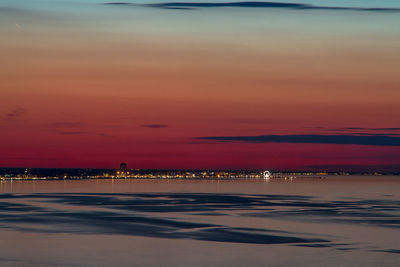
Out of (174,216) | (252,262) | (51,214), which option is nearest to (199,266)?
(252,262)

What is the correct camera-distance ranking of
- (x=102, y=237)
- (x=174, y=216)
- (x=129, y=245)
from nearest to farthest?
(x=129, y=245), (x=102, y=237), (x=174, y=216)

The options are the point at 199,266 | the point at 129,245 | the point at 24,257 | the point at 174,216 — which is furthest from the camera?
the point at 174,216

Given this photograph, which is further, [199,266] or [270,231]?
[270,231]

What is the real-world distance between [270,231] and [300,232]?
2059 mm

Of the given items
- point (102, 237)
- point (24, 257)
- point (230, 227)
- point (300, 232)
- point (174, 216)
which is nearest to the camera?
point (24, 257)

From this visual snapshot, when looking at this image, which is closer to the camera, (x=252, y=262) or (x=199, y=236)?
(x=252, y=262)

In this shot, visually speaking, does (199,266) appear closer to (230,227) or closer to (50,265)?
(50,265)

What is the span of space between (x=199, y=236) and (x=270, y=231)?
590cm

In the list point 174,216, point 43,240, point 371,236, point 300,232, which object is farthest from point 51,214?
point 371,236

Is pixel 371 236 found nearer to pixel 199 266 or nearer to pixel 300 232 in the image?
pixel 300 232

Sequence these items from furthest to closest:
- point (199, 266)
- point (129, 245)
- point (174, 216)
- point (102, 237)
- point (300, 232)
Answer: point (174, 216)
point (300, 232)
point (102, 237)
point (129, 245)
point (199, 266)

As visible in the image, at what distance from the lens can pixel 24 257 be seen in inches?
1288

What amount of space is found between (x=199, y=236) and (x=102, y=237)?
5.95 meters

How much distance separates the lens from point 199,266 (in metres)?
30.3
